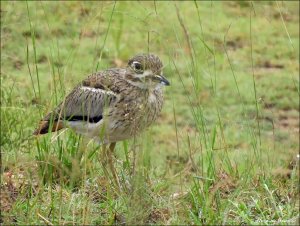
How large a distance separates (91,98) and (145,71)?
37 centimetres

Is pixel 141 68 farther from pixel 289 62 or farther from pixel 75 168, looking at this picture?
pixel 289 62

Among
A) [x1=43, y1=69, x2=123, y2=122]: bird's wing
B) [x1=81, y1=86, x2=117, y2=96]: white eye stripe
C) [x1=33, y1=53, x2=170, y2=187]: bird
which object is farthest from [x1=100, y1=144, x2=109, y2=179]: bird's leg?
[x1=81, y1=86, x2=117, y2=96]: white eye stripe

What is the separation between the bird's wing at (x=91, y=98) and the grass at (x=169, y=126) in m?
0.10

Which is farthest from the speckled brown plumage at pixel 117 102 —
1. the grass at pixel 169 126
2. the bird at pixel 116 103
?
the grass at pixel 169 126

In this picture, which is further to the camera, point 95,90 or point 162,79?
point 95,90

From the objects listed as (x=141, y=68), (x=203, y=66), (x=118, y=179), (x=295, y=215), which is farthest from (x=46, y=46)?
(x=295, y=215)

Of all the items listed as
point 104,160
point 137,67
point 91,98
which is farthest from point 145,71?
point 104,160

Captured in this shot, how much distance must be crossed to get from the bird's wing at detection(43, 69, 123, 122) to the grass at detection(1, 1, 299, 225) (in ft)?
0.33

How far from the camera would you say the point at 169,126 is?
314 inches

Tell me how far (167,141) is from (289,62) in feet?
6.97

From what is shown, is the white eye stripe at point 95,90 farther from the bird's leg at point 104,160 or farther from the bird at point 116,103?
the bird's leg at point 104,160

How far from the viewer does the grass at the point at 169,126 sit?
438 centimetres

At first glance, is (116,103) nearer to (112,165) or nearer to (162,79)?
(162,79)

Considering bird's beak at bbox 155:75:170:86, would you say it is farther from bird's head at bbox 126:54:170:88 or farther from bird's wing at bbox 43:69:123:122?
bird's wing at bbox 43:69:123:122
